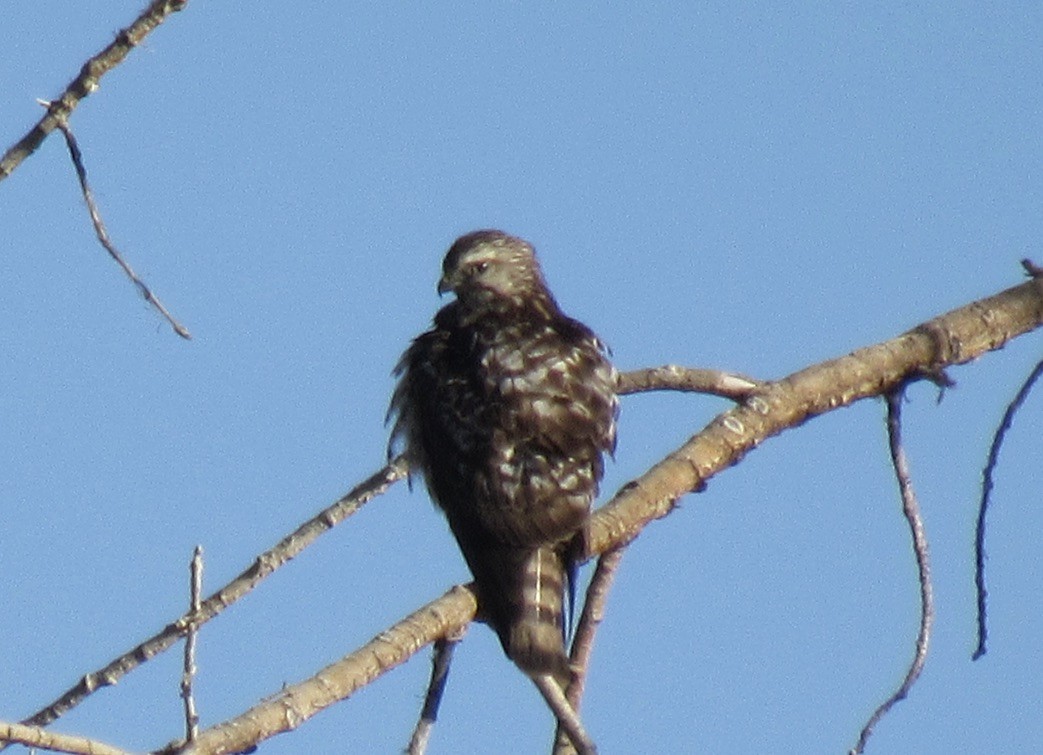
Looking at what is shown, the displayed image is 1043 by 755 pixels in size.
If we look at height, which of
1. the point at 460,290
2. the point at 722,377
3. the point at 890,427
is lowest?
the point at 890,427

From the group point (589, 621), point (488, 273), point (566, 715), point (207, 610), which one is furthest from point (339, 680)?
point (488, 273)

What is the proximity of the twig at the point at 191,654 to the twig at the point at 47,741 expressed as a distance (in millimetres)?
232

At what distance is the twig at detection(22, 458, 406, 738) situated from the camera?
14.1 ft

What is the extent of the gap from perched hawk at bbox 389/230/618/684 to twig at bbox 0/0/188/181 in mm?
2118

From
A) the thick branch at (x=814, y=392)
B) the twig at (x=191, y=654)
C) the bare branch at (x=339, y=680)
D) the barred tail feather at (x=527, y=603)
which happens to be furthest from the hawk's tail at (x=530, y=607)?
the twig at (x=191, y=654)

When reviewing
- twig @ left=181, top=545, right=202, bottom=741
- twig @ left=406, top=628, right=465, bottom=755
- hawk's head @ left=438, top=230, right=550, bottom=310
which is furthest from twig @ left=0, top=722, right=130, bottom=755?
hawk's head @ left=438, top=230, right=550, bottom=310

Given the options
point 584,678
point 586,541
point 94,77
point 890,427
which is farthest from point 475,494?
point 94,77

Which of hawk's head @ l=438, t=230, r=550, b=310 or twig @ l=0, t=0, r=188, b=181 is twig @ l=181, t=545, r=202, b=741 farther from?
hawk's head @ l=438, t=230, r=550, b=310

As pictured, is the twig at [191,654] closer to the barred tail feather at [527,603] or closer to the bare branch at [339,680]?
the bare branch at [339,680]

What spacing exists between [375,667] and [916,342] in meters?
2.14

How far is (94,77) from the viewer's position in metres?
4.26

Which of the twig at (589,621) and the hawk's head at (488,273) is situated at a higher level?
the hawk's head at (488,273)

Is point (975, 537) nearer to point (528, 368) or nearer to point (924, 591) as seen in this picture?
point (924, 591)

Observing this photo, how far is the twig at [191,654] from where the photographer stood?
3.87 m
